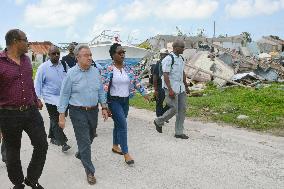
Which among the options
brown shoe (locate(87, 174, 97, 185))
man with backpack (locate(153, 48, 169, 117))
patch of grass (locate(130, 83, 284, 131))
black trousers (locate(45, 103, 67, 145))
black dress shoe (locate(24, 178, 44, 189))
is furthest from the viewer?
patch of grass (locate(130, 83, 284, 131))

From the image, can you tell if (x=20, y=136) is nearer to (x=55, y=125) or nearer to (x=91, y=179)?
(x=91, y=179)

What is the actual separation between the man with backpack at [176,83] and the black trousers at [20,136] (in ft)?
11.9

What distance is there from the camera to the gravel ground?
5.82 metres

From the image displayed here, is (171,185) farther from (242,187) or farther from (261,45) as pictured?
(261,45)

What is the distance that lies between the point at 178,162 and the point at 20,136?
2588mm

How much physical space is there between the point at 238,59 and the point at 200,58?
1.75 metres

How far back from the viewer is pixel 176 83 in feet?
28.0

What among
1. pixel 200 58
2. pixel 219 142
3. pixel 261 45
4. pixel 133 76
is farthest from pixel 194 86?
pixel 261 45

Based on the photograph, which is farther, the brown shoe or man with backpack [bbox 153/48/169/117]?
man with backpack [bbox 153/48/169/117]

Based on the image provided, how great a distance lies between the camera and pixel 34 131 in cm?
525

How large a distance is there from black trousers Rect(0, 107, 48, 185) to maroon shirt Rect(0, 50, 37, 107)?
12cm

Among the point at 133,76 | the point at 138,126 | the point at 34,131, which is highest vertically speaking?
the point at 133,76

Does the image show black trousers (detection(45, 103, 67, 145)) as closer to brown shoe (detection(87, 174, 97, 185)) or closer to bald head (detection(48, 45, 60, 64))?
bald head (detection(48, 45, 60, 64))

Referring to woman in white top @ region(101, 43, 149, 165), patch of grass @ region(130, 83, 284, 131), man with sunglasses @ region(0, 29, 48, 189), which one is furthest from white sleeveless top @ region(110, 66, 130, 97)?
patch of grass @ region(130, 83, 284, 131)
